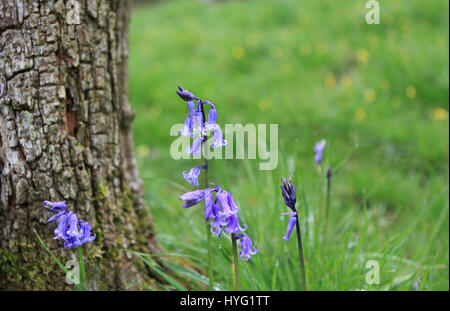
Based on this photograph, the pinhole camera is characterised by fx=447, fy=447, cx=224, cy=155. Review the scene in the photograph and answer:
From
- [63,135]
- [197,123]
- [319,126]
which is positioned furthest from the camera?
[319,126]

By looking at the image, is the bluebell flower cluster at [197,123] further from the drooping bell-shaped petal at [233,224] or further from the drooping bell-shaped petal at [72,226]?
the drooping bell-shaped petal at [72,226]

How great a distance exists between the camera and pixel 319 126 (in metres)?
4.04

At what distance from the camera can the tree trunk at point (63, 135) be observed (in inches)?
66.8

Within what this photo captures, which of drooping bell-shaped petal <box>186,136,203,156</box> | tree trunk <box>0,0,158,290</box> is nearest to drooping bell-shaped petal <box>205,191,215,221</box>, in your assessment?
drooping bell-shaped petal <box>186,136,203,156</box>

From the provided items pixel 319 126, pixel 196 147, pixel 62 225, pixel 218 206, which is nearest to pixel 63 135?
pixel 62 225

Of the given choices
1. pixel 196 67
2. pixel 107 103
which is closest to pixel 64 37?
pixel 107 103

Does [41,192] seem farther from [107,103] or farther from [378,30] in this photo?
[378,30]

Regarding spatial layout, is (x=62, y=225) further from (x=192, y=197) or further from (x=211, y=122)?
(x=211, y=122)

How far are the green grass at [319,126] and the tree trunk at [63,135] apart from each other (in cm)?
38

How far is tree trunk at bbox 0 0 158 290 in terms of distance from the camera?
170cm

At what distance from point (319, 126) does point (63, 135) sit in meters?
2.71

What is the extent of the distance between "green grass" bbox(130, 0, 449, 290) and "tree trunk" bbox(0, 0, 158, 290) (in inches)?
14.9

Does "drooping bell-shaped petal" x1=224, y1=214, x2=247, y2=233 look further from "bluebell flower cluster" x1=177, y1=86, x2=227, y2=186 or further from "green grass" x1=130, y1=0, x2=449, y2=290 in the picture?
"green grass" x1=130, y1=0, x2=449, y2=290

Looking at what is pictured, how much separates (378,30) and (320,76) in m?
1.00
